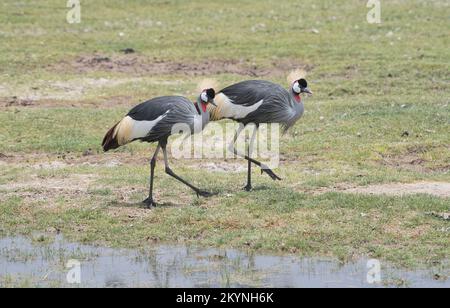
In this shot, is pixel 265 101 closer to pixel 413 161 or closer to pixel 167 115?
pixel 167 115

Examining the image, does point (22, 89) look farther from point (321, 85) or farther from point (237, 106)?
point (237, 106)

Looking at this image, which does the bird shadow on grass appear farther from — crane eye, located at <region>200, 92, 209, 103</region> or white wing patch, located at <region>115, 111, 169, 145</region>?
crane eye, located at <region>200, 92, 209, 103</region>

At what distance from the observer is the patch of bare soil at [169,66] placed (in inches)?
712

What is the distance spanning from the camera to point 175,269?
27.9ft

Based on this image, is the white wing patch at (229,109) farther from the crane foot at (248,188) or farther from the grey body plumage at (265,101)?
the crane foot at (248,188)

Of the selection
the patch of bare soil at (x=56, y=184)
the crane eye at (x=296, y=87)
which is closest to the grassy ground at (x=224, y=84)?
the patch of bare soil at (x=56, y=184)

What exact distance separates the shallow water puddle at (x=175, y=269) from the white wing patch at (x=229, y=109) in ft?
7.73

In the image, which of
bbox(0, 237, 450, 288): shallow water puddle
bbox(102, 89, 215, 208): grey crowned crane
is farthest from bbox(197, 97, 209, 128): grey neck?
bbox(0, 237, 450, 288): shallow water puddle

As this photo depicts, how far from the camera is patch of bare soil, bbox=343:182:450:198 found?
34.7 ft

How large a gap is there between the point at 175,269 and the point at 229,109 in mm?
3025

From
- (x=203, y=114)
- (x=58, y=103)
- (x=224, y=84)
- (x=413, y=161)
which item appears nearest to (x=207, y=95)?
(x=203, y=114)

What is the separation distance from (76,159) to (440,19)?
1144 cm
